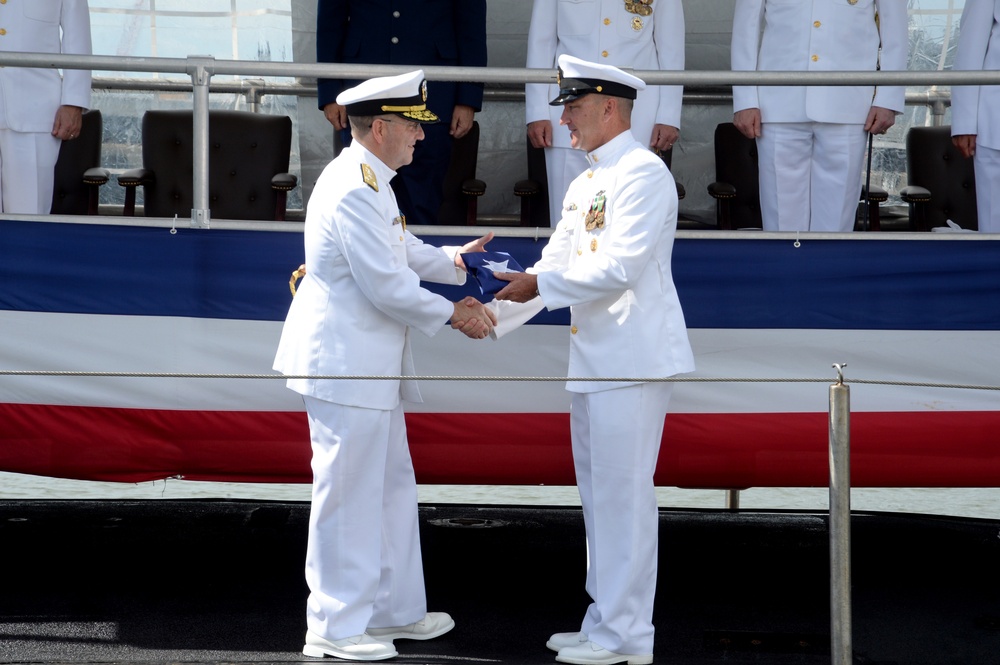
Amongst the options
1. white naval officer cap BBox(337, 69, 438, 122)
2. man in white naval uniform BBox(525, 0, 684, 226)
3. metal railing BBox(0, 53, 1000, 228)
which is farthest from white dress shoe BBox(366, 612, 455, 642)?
man in white naval uniform BBox(525, 0, 684, 226)

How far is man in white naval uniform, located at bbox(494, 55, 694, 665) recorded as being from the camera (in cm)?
344

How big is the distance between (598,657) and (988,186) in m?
2.34

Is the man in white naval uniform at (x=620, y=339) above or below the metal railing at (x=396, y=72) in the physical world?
below

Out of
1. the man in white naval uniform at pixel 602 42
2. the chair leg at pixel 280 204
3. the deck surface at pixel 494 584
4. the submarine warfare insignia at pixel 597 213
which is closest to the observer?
the submarine warfare insignia at pixel 597 213

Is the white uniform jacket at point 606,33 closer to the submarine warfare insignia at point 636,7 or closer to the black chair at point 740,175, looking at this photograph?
the submarine warfare insignia at point 636,7

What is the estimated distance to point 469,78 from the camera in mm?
3988

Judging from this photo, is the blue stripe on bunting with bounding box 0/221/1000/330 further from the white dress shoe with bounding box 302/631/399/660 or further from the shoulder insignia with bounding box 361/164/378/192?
the white dress shoe with bounding box 302/631/399/660

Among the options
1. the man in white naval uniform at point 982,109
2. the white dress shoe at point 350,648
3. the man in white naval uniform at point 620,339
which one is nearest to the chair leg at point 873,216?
the man in white naval uniform at point 982,109

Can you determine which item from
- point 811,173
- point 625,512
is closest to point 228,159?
point 811,173

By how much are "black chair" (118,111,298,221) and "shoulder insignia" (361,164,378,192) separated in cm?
219

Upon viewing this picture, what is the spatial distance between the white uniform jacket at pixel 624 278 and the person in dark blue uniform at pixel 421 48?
128cm

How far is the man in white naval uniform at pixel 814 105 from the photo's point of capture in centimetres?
463

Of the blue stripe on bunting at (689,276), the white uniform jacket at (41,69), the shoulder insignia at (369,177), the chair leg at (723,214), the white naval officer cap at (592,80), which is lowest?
the blue stripe on bunting at (689,276)

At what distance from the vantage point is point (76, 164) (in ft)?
18.5
